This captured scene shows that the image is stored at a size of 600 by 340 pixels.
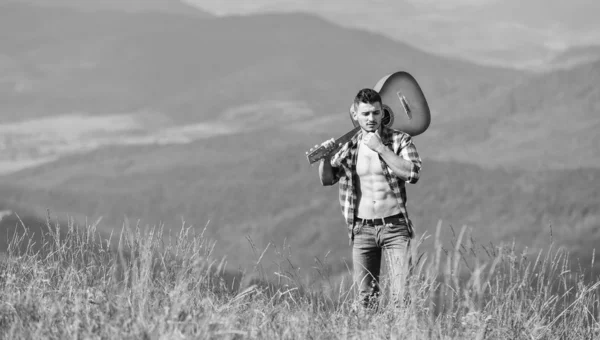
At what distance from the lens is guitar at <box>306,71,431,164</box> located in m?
5.45

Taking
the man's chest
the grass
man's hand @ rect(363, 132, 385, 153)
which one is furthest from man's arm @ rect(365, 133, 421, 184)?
the grass

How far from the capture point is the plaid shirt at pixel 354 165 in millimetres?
5332

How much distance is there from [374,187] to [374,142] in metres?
0.44

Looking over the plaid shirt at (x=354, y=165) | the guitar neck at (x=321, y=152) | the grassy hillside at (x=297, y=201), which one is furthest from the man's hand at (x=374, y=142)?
the grassy hillside at (x=297, y=201)

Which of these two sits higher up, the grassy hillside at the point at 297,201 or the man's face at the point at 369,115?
the man's face at the point at 369,115

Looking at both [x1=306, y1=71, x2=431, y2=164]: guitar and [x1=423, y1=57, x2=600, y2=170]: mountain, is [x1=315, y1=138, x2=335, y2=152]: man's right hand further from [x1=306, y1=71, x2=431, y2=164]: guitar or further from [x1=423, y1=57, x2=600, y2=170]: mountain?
[x1=423, y1=57, x2=600, y2=170]: mountain

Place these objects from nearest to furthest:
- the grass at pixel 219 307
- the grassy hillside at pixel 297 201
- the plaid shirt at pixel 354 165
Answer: the grass at pixel 219 307
the plaid shirt at pixel 354 165
the grassy hillside at pixel 297 201

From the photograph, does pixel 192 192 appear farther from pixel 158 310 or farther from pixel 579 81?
pixel 158 310

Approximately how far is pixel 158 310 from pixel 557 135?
493 ft

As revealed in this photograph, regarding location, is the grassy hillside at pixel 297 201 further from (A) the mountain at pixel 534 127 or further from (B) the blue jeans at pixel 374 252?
(B) the blue jeans at pixel 374 252

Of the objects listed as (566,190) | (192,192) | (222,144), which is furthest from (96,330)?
(222,144)

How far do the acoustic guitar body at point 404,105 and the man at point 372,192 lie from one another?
105 millimetres

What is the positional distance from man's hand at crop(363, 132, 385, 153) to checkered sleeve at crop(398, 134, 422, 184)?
9.3 inches

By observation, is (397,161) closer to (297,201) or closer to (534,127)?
(297,201)
